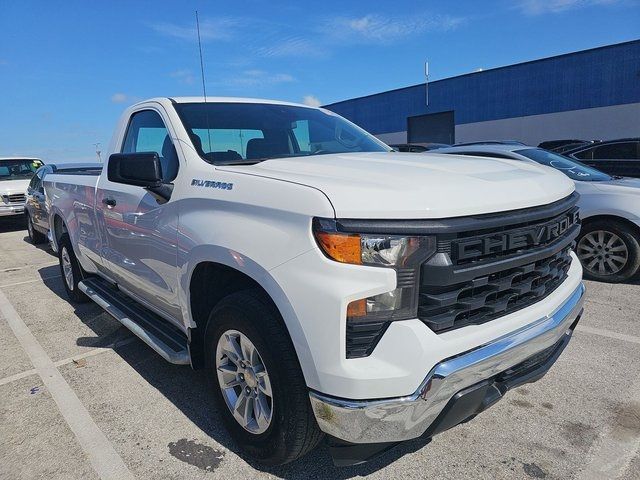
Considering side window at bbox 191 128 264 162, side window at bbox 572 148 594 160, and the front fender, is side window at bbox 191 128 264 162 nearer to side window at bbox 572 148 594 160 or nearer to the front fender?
the front fender

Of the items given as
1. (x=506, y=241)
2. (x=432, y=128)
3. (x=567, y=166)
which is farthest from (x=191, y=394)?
(x=432, y=128)

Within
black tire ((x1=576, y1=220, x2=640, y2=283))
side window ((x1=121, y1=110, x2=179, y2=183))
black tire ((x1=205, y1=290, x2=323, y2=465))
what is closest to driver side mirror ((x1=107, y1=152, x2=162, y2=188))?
side window ((x1=121, y1=110, x2=179, y2=183))

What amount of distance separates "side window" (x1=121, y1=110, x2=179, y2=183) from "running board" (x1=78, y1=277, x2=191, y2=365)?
1038 mm

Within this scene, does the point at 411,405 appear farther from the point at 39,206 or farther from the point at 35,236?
the point at 35,236

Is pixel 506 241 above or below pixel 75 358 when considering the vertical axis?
above

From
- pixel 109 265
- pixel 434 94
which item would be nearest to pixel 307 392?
pixel 109 265

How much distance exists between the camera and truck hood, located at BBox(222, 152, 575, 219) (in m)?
1.81

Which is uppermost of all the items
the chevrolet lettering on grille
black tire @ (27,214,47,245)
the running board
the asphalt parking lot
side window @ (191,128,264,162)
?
side window @ (191,128,264,162)

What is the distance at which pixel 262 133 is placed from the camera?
319 cm

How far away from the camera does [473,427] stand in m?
2.70

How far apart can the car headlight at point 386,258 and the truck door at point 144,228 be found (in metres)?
1.28

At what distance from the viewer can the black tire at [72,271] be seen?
512 centimetres

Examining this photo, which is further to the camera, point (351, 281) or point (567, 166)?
point (567, 166)

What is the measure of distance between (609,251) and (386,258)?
483 cm
